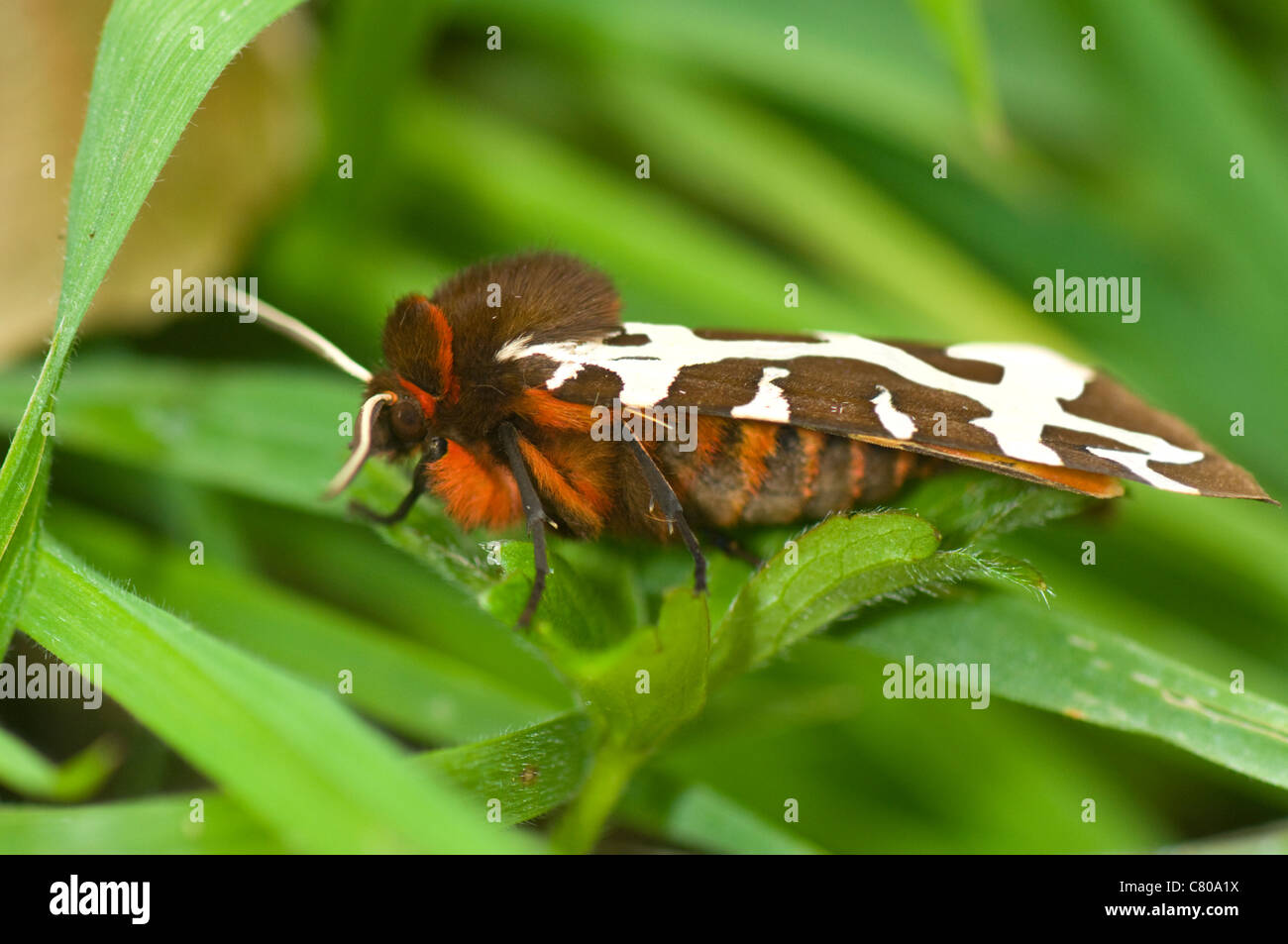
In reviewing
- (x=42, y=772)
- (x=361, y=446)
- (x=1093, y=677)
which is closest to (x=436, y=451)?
(x=361, y=446)

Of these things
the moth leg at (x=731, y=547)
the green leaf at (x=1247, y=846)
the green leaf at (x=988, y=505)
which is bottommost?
the green leaf at (x=1247, y=846)

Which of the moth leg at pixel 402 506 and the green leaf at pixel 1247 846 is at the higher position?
the moth leg at pixel 402 506

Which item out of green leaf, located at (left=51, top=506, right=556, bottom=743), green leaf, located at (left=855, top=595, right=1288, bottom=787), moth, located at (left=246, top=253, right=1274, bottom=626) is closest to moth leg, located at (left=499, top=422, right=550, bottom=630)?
moth, located at (left=246, top=253, right=1274, bottom=626)

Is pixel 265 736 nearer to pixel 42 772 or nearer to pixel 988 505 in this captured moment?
pixel 42 772

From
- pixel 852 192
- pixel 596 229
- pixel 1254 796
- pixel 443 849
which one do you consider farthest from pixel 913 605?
pixel 852 192

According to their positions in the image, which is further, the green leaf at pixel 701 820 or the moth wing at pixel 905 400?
the green leaf at pixel 701 820

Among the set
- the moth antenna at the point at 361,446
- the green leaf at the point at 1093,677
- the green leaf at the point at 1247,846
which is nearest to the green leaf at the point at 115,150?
the moth antenna at the point at 361,446

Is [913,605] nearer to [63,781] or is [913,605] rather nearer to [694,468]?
[694,468]

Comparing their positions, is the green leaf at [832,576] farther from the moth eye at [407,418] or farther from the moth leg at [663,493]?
the moth eye at [407,418]

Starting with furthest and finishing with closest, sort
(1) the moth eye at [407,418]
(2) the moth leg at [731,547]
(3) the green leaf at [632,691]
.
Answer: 1. (2) the moth leg at [731,547]
2. (1) the moth eye at [407,418]
3. (3) the green leaf at [632,691]
